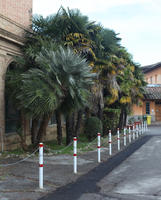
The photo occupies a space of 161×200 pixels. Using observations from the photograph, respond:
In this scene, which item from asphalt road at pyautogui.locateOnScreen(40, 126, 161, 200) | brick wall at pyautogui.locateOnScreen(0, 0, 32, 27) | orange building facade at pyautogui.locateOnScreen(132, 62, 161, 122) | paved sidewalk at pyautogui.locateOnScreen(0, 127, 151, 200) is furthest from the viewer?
orange building facade at pyautogui.locateOnScreen(132, 62, 161, 122)

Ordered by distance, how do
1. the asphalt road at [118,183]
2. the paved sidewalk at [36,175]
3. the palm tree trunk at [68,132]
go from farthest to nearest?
the palm tree trunk at [68,132] < the paved sidewalk at [36,175] < the asphalt road at [118,183]

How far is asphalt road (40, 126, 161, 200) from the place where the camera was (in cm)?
599

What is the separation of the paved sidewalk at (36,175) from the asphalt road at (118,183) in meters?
0.23

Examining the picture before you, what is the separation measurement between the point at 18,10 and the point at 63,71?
17.9 ft

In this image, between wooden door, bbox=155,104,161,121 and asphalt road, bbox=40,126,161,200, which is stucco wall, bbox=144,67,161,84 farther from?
asphalt road, bbox=40,126,161,200

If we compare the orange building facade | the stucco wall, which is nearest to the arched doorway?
the orange building facade

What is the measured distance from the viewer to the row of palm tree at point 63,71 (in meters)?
10.2

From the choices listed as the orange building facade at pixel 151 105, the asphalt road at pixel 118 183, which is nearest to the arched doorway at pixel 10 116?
the asphalt road at pixel 118 183

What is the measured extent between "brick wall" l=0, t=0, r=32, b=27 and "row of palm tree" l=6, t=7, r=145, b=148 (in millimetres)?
807

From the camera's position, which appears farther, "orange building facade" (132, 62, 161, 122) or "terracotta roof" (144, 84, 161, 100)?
"orange building facade" (132, 62, 161, 122)

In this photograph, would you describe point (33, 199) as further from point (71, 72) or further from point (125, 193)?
point (71, 72)

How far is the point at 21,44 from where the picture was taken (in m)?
13.4

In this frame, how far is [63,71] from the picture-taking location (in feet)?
34.6

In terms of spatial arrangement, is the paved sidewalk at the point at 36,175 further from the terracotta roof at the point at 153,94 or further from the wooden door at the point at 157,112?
the wooden door at the point at 157,112
